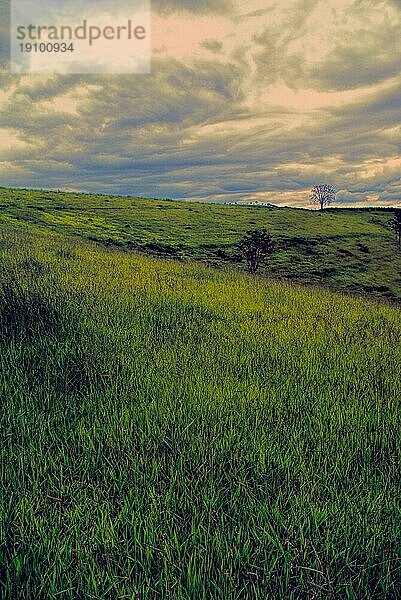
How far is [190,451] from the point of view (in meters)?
3.85

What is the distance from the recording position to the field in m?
2.64

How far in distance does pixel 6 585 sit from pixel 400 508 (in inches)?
105

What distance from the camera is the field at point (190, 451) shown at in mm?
2641

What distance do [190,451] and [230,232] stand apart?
1847 inches

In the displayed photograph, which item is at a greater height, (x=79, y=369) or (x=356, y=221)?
(x=356, y=221)

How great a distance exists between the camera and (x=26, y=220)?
43.6m

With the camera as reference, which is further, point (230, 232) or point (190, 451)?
point (230, 232)

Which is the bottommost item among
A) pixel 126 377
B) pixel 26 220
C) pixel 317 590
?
pixel 317 590

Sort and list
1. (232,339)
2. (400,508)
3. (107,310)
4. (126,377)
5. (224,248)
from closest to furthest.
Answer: (400,508) < (126,377) < (232,339) < (107,310) < (224,248)

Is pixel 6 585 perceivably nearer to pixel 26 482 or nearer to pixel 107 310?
pixel 26 482

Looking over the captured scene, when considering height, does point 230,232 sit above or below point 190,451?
above

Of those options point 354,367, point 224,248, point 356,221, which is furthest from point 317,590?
point 356,221

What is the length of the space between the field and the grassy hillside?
2537 centimetres

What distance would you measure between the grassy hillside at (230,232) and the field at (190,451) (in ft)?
83.2
